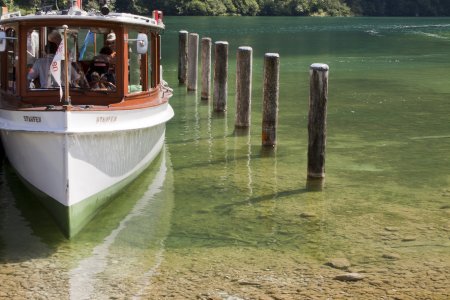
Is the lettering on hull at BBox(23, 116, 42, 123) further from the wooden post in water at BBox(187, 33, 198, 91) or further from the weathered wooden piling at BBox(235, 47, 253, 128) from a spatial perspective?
the wooden post in water at BBox(187, 33, 198, 91)

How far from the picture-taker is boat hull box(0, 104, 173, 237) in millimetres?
11281

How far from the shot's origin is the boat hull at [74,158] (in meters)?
11.3

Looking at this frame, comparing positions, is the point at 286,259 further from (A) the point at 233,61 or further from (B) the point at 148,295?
(A) the point at 233,61

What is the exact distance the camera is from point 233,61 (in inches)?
1677

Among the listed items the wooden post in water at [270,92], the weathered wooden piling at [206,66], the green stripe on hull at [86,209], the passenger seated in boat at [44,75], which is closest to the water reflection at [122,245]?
the green stripe on hull at [86,209]

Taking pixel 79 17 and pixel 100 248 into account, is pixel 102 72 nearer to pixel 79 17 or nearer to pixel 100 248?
pixel 79 17

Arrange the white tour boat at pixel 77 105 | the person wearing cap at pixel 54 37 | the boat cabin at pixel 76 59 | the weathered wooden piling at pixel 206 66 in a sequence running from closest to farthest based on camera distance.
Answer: the white tour boat at pixel 77 105
the boat cabin at pixel 76 59
the person wearing cap at pixel 54 37
the weathered wooden piling at pixel 206 66

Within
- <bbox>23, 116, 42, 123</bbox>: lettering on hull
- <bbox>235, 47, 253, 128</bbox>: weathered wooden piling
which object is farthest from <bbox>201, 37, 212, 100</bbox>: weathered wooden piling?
<bbox>23, 116, 42, 123</bbox>: lettering on hull

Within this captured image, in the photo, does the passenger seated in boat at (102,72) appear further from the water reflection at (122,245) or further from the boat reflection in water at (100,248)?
the water reflection at (122,245)

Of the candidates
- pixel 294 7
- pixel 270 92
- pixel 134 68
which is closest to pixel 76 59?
pixel 134 68

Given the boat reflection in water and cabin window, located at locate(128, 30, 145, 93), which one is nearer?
the boat reflection in water

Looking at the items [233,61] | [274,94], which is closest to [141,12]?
[233,61]

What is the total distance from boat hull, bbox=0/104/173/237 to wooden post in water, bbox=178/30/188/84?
50.2 ft

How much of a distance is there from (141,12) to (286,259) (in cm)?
12972
